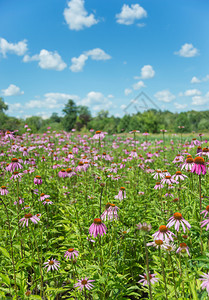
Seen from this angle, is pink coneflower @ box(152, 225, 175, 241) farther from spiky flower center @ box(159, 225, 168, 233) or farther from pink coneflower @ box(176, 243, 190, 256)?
pink coneflower @ box(176, 243, 190, 256)

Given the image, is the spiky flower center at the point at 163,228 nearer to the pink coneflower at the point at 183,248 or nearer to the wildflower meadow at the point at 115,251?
the wildflower meadow at the point at 115,251

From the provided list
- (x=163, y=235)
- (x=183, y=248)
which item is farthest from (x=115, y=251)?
(x=183, y=248)

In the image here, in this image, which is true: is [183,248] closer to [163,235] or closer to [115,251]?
[163,235]

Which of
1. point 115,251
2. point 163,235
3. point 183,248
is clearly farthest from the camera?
point 115,251

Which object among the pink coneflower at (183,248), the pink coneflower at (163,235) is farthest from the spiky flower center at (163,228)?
the pink coneflower at (183,248)

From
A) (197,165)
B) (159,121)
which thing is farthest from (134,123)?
(197,165)

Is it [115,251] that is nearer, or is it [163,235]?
[163,235]

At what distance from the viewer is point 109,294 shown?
2094 millimetres

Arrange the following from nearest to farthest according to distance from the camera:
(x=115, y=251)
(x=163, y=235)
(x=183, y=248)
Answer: (x=183, y=248)
(x=163, y=235)
(x=115, y=251)

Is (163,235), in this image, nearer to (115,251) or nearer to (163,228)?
(163,228)

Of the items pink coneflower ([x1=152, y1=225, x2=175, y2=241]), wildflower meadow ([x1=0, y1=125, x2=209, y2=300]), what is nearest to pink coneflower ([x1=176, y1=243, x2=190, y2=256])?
wildflower meadow ([x1=0, y1=125, x2=209, y2=300])

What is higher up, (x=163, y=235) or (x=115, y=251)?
(x=163, y=235)

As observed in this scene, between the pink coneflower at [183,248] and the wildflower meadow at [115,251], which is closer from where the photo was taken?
Answer: the pink coneflower at [183,248]

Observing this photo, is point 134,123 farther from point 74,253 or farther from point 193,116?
point 74,253
